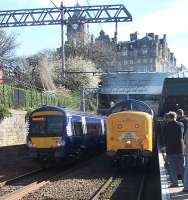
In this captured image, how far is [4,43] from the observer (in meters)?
63.1

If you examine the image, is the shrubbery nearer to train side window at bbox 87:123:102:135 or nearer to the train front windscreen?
train side window at bbox 87:123:102:135

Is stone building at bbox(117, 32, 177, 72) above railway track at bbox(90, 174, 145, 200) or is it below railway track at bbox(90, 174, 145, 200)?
above

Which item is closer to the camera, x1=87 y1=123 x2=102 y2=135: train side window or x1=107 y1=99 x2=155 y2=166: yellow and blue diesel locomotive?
x1=107 y1=99 x2=155 y2=166: yellow and blue diesel locomotive

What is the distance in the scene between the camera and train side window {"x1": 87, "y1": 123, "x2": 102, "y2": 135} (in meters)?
31.5

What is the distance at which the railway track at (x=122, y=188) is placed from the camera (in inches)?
673

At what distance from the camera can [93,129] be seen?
33.2 m

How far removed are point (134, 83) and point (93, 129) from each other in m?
34.6

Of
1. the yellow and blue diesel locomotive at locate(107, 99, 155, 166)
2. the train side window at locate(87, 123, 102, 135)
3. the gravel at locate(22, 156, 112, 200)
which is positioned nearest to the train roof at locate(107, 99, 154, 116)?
the yellow and blue diesel locomotive at locate(107, 99, 155, 166)

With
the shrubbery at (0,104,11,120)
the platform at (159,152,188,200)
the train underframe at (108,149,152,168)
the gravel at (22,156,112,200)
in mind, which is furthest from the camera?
the shrubbery at (0,104,11,120)

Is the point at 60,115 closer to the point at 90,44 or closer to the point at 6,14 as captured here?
the point at 6,14

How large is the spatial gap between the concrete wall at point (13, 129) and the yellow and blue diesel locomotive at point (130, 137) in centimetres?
1079

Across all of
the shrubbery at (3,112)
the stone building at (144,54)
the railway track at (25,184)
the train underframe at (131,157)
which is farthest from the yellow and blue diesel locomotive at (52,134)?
the stone building at (144,54)

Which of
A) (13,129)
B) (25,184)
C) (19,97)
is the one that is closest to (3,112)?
(13,129)

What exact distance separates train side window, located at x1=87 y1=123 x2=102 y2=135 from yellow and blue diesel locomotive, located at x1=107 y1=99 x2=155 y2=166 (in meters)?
8.66
